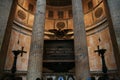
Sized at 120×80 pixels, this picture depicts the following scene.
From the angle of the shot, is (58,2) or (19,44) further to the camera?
(58,2)

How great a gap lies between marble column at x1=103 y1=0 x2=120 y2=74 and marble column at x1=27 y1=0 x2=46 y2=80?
23.4 feet

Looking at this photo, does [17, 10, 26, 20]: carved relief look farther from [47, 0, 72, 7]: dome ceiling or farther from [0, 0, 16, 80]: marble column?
[47, 0, 72, 7]: dome ceiling

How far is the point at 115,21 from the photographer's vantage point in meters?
14.5

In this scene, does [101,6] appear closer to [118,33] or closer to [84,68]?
[118,33]

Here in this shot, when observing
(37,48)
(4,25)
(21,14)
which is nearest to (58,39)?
(21,14)

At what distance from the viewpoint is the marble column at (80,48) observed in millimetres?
9747

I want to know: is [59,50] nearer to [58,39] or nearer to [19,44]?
[58,39]

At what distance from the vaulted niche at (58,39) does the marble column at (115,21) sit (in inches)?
189

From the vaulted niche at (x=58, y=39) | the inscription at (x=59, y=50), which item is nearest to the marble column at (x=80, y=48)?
the vaulted niche at (x=58, y=39)

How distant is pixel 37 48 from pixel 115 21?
8.63 metres

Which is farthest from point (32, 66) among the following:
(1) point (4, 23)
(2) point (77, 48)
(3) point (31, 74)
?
(1) point (4, 23)

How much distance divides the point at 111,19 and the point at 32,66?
9.77m

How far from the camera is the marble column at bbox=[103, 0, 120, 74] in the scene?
13.5 metres

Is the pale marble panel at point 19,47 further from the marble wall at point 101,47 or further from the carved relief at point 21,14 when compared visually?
the marble wall at point 101,47
